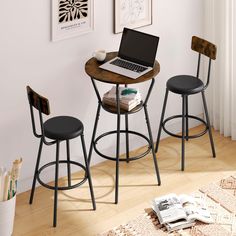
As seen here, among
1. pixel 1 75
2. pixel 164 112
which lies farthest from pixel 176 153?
pixel 1 75

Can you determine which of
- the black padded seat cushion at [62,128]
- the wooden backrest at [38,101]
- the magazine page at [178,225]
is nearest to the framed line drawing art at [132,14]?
the black padded seat cushion at [62,128]

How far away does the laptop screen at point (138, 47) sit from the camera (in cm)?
489

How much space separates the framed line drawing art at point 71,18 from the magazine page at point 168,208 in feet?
4.33

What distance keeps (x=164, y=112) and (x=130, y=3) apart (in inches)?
Result: 37.0

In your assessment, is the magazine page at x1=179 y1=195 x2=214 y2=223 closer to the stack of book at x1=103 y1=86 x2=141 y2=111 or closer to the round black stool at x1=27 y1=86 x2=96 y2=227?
the round black stool at x1=27 y1=86 x2=96 y2=227

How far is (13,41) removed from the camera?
464 cm

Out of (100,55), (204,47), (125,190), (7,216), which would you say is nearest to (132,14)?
(100,55)

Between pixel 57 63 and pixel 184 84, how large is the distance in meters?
1.01

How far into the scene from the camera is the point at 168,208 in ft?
15.6

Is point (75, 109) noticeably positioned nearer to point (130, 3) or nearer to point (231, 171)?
point (130, 3)

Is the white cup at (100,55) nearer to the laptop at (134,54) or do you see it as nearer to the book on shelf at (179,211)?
the laptop at (134,54)

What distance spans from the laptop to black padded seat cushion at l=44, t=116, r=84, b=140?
0.47m

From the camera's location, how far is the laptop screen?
489cm

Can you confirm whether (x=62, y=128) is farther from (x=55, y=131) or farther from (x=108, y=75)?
(x=108, y=75)
